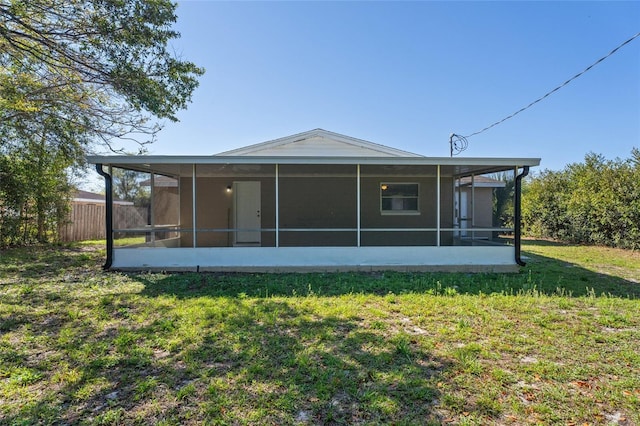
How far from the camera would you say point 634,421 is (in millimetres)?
2277

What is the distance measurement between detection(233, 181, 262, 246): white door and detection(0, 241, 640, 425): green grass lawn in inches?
183

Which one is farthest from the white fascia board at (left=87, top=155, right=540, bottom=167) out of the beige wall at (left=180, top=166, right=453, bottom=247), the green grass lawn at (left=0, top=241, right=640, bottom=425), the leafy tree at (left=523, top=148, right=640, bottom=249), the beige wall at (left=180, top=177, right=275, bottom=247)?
the leafy tree at (left=523, top=148, right=640, bottom=249)

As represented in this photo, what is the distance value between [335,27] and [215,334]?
36.7 feet

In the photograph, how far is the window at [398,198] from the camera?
412 inches

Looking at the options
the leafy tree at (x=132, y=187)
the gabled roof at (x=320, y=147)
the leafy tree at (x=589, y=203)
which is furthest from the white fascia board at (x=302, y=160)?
the leafy tree at (x=589, y=203)

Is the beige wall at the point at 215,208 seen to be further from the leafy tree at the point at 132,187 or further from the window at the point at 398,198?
the window at the point at 398,198

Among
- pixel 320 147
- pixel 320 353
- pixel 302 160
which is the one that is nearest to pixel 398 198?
pixel 320 147

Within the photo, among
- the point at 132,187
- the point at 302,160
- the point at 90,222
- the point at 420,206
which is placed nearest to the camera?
the point at 302,160

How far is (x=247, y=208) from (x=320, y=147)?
310cm

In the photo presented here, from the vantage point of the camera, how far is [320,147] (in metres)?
11.0

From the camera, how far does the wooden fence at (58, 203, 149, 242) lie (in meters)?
13.7

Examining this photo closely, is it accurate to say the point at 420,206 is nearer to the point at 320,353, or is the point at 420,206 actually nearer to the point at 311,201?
the point at 311,201

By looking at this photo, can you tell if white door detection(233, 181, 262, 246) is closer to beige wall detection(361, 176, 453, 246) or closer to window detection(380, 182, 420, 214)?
beige wall detection(361, 176, 453, 246)

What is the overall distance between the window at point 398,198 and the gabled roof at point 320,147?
1030 mm
